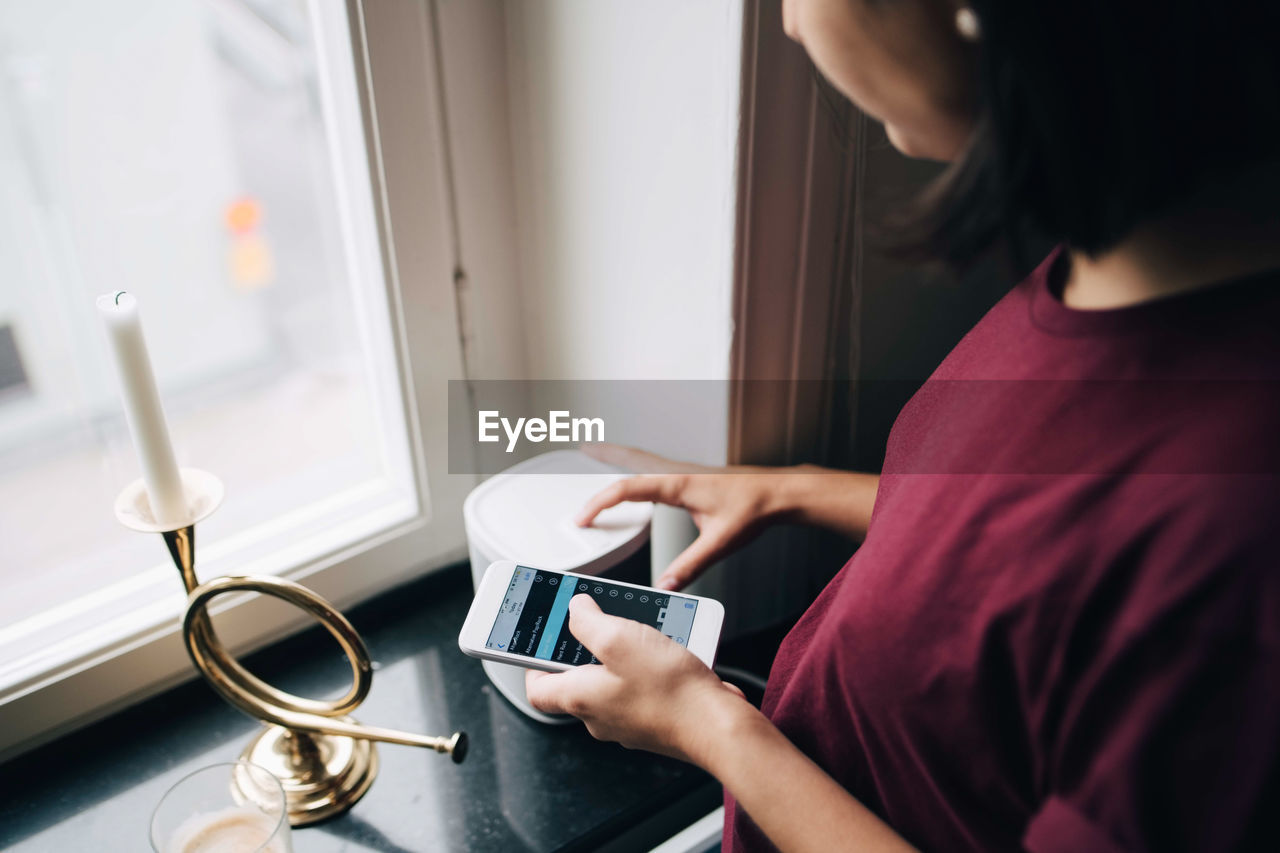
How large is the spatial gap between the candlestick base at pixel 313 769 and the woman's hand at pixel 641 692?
0.21 m

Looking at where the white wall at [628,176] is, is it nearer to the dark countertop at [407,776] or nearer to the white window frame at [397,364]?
the white window frame at [397,364]

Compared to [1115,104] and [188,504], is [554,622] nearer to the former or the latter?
[188,504]

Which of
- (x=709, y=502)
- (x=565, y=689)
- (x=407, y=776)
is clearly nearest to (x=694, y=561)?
(x=709, y=502)

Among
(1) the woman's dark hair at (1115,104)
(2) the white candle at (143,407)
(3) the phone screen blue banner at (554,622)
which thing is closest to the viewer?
(1) the woman's dark hair at (1115,104)

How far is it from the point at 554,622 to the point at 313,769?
0.23 m

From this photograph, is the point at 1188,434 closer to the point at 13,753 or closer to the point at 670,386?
the point at 670,386

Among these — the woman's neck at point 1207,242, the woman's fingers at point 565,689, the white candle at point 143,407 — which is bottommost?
the woman's fingers at point 565,689

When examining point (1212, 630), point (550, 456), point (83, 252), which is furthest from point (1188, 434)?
point (83, 252)

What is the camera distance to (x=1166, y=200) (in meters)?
0.32

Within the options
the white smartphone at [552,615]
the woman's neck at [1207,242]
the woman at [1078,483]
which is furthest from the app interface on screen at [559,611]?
the woman's neck at [1207,242]

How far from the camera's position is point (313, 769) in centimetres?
65

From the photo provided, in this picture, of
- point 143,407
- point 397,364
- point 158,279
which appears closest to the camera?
point 143,407

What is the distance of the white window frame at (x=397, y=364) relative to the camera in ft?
2.07

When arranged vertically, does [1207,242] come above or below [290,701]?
above
